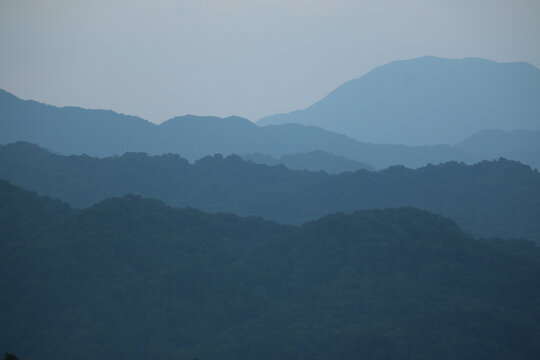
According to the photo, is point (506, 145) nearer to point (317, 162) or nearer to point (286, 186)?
point (317, 162)

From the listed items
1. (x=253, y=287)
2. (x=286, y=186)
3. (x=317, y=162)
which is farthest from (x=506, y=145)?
(x=253, y=287)

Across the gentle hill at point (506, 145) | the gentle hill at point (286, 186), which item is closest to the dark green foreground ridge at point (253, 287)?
the gentle hill at point (286, 186)

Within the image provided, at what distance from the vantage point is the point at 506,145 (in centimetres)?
16100

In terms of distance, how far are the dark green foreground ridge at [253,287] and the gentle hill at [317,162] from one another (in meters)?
59.9

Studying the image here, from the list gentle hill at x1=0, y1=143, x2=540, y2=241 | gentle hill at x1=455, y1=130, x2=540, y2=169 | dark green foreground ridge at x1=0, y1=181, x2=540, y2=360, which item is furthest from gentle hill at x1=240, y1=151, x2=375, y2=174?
dark green foreground ridge at x1=0, y1=181, x2=540, y2=360

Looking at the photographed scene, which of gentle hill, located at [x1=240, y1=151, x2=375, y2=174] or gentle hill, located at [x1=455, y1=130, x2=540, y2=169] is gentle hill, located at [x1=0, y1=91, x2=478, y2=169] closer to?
gentle hill, located at [x1=455, y1=130, x2=540, y2=169]

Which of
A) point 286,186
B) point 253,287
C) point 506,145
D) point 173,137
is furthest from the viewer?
point 506,145

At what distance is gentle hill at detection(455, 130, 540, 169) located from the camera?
151 meters

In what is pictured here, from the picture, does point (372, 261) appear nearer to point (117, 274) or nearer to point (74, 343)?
point (117, 274)

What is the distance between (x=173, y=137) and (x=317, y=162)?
124 feet

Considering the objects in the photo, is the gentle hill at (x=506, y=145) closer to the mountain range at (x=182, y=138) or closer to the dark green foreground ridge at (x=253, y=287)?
the mountain range at (x=182, y=138)

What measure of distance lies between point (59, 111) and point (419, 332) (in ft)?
402

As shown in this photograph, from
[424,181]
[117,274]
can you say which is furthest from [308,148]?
[117,274]

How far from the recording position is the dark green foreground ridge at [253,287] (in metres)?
Result: 34.0
